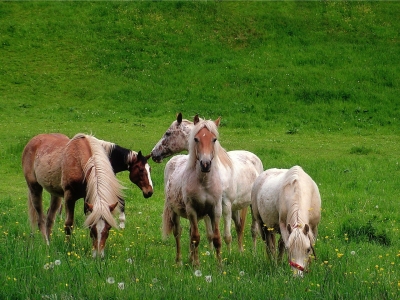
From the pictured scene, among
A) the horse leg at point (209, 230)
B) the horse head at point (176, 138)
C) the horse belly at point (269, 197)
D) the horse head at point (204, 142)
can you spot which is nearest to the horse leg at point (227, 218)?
the horse leg at point (209, 230)

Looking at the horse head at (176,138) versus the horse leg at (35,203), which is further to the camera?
the horse head at (176,138)

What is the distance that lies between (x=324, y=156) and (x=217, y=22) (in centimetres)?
1967

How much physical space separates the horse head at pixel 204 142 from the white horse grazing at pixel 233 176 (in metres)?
1.05

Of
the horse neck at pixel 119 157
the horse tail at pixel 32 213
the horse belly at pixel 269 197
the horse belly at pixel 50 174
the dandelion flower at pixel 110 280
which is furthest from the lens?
the horse neck at pixel 119 157

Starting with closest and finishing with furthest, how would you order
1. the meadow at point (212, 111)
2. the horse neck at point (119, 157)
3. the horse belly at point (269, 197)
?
the meadow at point (212, 111)
the horse belly at point (269, 197)
the horse neck at point (119, 157)

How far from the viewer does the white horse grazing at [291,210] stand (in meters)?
7.01

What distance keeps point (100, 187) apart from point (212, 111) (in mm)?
21291

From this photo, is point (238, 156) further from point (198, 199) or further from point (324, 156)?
point (324, 156)

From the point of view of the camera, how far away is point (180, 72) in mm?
34312

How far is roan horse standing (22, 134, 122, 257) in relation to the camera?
27.4 ft

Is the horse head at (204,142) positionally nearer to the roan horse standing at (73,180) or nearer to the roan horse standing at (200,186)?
the roan horse standing at (200,186)

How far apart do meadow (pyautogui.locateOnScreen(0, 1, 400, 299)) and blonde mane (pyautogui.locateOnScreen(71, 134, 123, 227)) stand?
19.6 inches

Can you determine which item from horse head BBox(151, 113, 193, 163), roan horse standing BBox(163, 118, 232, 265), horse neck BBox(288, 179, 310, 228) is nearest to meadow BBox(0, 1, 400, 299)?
roan horse standing BBox(163, 118, 232, 265)

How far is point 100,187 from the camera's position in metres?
8.91
